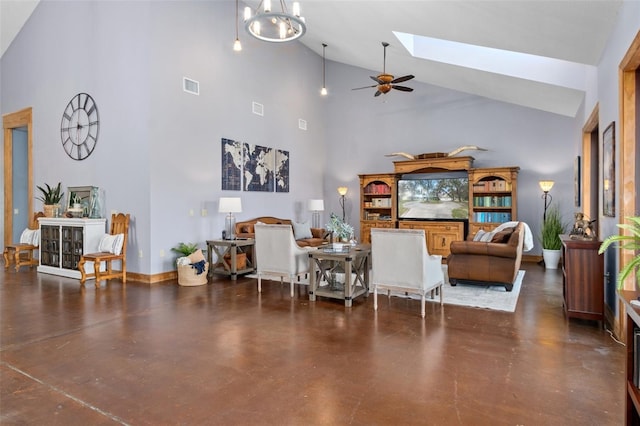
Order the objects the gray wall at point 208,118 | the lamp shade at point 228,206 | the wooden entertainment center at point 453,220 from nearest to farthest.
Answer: the gray wall at point 208,118, the lamp shade at point 228,206, the wooden entertainment center at point 453,220

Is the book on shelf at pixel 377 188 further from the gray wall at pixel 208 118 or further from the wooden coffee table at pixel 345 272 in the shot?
the wooden coffee table at pixel 345 272

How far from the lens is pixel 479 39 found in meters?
5.25

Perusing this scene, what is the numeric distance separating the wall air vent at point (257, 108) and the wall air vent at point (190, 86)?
147 centimetres

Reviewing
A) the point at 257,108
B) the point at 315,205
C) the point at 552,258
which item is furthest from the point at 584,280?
the point at 257,108

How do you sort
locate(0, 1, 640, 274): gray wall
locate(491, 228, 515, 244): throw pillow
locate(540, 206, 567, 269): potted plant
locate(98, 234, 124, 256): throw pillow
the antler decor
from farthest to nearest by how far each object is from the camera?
the antler decor → locate(540, 206, 567, 269): potted plant → locate(0, 1, 640, 274): gray wall → locate(98, 234, 124, 256): throw pillow → locate(491, 228, 515, 244): throw pillow

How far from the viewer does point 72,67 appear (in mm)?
7262

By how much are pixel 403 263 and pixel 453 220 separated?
15.8 feet

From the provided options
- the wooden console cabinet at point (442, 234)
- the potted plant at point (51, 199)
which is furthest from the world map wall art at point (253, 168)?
the wooden console cabinet at point (442, 234)

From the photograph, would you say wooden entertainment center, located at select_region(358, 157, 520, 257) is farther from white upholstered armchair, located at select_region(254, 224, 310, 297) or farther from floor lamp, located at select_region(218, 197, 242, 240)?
white upholstered armchair, located at select_region(254, 224, 310, 297)

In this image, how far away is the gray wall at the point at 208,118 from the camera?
6.25 metres

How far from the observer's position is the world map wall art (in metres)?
7.55

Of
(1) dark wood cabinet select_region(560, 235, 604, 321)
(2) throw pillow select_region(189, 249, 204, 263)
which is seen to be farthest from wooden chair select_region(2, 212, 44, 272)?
(1) dark wood cabinet select_region(560, 235, 604, 321)

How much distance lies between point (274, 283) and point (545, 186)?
221 inches

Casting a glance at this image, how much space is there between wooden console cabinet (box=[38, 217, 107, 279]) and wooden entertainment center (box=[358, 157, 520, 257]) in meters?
5.92
